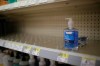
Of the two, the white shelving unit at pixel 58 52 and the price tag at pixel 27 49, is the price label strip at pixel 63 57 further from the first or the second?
the price tag at pixel 27 49

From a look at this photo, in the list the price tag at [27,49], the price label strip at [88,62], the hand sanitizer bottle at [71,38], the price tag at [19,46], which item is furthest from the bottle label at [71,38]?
the price tag at [19,46]

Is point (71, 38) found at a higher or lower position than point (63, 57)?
higher

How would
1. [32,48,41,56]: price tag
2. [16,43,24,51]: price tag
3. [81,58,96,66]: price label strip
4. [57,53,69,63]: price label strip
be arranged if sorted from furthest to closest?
[16,43,24,51]: price tag
[32,48,41,56]: price tag
[57,53,69,63]: price label strip
[81,58,96,66]: price label strip

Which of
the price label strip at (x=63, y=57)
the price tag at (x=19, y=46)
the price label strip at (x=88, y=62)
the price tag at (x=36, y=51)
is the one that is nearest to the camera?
the price label strip at (x=88, y=62)

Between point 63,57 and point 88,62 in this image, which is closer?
point 88,62

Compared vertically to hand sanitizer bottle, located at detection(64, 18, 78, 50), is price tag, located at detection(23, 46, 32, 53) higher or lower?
lower

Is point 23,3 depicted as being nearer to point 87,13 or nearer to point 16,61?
point 87,13

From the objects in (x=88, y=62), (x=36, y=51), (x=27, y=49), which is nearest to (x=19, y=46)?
(x=27, y=49)

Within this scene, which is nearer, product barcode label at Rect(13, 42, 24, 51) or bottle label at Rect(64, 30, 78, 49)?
bottle label at Rect(64, 30, 78, 49)

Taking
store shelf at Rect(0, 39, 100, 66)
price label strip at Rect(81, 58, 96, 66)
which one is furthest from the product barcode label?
price label strip at Rect(81, 58, 96, 66)

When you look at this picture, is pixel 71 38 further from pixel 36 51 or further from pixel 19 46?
pixel 19 46

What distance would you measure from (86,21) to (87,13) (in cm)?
7

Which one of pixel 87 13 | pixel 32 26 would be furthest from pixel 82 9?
pixel 32 26

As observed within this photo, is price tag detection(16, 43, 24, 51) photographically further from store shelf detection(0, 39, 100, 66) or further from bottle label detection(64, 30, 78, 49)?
bottle label detection(64, 30, 78, 49)
